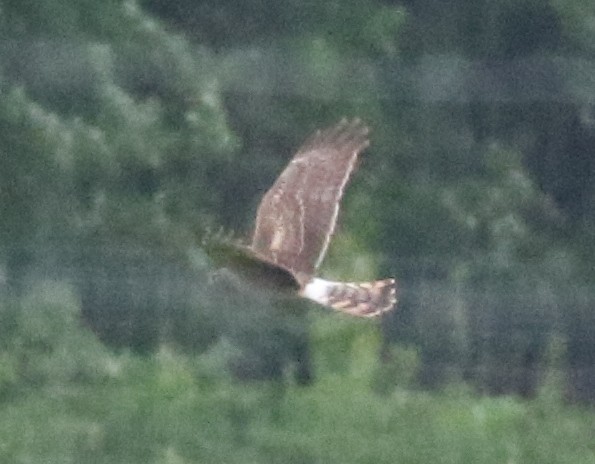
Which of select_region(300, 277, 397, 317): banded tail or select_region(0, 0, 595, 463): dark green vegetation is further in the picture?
select_region(0, 0, 595, 463): dark green vegetation

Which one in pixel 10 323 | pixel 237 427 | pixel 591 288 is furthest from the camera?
pixel 591 288

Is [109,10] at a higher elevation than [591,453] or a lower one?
higher

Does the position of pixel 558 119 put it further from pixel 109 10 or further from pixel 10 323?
pixel 10 323

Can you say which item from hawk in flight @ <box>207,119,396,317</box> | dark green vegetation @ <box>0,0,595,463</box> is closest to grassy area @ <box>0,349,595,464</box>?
dark green vegetation @ <box>0,0,595,463</box>

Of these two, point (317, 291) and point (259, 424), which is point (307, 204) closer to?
point (317, 291)

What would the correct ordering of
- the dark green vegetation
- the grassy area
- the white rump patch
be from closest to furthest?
the white rump patch, the grassy area, the dark green vegetation

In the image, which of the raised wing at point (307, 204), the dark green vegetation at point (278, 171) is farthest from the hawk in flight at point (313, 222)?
the dark green vegetation at point (278, 171)

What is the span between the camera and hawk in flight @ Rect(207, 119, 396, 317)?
2324 mm

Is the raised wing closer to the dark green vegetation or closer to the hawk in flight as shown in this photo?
the hawk in flight

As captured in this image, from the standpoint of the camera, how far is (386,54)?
3670 mm

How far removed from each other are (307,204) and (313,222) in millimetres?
29

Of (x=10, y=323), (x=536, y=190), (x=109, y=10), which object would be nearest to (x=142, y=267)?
(x=10, y=323)

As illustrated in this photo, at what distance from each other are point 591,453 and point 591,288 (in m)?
0.54

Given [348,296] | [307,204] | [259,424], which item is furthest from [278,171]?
[348,296]
